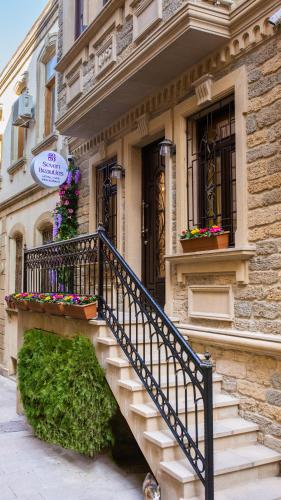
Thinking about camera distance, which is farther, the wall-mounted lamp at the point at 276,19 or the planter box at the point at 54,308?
the planter box at the point at 54,308

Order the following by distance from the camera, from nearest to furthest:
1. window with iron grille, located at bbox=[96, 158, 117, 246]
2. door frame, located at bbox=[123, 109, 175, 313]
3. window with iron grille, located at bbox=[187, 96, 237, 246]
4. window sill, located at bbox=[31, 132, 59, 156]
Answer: window with iron grille, located at bbox=[187, 96, 237, 246], door frame, located at bbox=[123, 109, 175, 313], window with iron grille, located at bbox=[96, 158, 117, 246], window sill, located at bbox=[31, 132, 59, 156]

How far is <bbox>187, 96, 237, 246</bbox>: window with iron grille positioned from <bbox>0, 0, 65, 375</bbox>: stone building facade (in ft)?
13.9

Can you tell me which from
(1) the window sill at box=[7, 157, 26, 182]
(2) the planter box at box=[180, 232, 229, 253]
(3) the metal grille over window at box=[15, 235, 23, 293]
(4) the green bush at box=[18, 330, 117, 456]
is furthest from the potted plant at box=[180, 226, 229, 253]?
(3) the metal grille over window at box=[15, 235, 23, 293]

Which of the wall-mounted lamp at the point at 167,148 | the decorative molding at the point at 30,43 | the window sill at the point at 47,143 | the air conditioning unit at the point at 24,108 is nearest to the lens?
the wall-mounted lamp at the point at 167,148

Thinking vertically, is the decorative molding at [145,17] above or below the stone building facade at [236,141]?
above

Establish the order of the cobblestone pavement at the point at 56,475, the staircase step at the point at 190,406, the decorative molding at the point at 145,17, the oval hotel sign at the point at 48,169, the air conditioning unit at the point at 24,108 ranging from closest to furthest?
the staircase step at the point at 190,406
the cobblestone pavement at the point at 56,475
the decorative molding at the point at 145,17
the oval hotel sign at the point at 48,169
the air conditioning unit at the point at 24,108

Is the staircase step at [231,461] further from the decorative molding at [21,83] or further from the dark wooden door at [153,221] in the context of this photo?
the decorative molding at [21,83]

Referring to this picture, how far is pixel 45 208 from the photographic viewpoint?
10445mm

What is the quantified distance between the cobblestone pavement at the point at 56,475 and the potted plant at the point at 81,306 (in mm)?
1614

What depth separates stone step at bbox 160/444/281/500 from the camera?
12.1ft

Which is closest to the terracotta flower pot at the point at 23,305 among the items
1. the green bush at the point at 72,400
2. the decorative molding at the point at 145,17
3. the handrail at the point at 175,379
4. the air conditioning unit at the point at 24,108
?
the green bush at the point at 72,400

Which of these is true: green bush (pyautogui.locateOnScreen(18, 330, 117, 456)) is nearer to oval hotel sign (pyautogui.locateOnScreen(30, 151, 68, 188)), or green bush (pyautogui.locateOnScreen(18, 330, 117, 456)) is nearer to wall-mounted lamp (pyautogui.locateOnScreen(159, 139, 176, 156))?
wall-mounted lamp (pyautogui.locateOnScreen(159, 139, 176, 156))

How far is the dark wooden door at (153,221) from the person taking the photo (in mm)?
6695

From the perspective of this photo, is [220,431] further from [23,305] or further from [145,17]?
[145,17]
